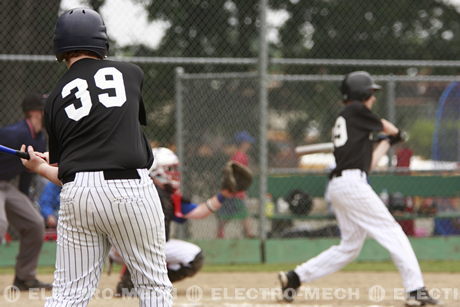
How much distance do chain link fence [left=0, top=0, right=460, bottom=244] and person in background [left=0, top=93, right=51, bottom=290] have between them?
1.40 metres

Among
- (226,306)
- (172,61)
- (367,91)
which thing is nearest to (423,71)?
(172,61)

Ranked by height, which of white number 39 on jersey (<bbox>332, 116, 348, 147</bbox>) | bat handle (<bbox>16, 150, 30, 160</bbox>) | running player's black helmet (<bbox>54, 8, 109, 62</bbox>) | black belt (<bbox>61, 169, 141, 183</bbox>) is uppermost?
white number 39 on jersey (<bbox>332, 116, 348, 147</bbox>)

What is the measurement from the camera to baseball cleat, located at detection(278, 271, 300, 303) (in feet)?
23.8

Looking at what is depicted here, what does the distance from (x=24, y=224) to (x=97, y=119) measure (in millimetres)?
4224

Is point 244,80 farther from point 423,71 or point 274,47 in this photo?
point 423,71

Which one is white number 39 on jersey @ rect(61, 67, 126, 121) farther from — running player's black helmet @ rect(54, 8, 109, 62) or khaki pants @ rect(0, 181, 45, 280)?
khaki pants @ rect(0, 181, 45, 280)

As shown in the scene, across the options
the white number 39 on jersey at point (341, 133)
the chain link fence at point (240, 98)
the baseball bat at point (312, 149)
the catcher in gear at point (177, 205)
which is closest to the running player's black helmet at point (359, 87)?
the white number 39 on jersey at point (341, 133)

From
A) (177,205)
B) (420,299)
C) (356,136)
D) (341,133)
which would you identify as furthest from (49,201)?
(420,299)

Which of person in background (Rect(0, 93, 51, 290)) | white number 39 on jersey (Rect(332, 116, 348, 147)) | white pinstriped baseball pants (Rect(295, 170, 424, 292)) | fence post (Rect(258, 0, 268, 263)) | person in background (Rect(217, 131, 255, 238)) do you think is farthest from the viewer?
person in background (Rect(217, 131, 255, 238))

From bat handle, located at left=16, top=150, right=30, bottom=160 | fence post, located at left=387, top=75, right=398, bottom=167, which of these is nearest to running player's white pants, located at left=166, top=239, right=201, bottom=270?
bat handle, located at left=16, top=150, right=30, bottom=160

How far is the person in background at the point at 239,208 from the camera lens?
10297mm

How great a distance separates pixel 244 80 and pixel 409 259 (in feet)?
12.9

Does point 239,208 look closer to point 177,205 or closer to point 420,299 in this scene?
point 177,205

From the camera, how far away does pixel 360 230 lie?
7281mm
